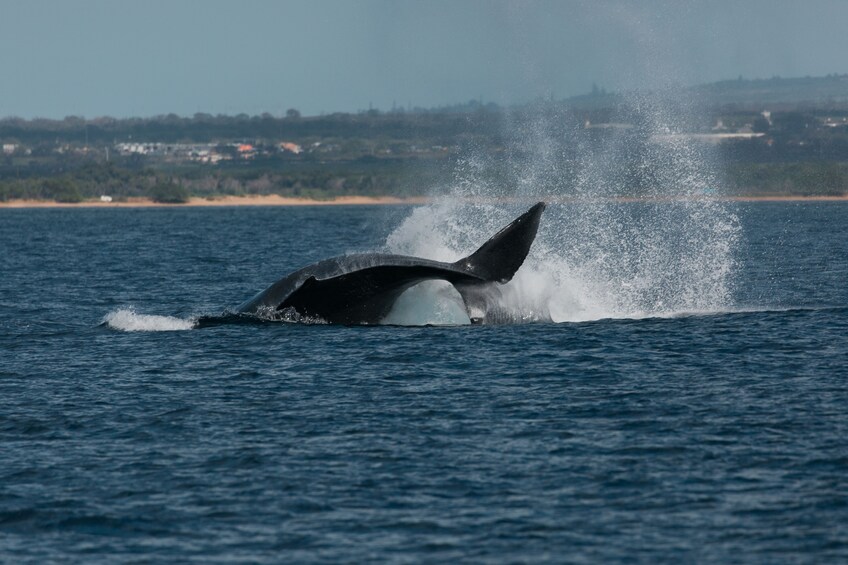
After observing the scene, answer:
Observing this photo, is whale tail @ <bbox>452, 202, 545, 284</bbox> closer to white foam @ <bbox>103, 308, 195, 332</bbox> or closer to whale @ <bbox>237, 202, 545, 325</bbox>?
whale @ <bbox>237, 202, 545, 325</bbox>

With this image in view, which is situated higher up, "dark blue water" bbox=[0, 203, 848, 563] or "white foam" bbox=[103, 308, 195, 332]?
"white foam" bbox=[103, 308, 195, 332]

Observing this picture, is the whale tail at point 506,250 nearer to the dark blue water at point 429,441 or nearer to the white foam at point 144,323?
the dark blue water at point 429,441

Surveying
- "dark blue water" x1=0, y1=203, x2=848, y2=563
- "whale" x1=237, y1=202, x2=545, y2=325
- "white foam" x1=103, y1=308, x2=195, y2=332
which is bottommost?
"dark blue water" x1=0, y1=203, x2=848, y2=563

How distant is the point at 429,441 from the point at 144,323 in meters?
13.9

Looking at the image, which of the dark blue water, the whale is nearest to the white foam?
the dark blue water

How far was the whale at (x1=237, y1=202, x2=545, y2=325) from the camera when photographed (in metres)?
26.4

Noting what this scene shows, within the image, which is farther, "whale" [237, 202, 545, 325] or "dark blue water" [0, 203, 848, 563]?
"whale" [237, 202, 545, 325]

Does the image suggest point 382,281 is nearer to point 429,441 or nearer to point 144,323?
point 144,323

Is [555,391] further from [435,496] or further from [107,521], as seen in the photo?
[107,521]

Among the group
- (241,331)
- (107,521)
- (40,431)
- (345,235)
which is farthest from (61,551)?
(345,235)

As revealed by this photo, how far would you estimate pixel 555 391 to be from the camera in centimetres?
2295

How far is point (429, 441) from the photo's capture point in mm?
19469

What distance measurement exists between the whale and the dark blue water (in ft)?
1.56

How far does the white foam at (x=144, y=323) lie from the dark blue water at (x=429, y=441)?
7.4 inches
